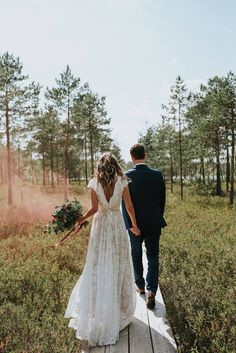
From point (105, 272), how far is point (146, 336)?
1.08 m

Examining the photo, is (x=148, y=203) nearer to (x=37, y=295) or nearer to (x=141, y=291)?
(x=141, y=291)

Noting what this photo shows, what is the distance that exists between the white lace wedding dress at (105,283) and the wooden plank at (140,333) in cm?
17

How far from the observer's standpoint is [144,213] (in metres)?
5.56

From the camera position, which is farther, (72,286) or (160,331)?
(72,286)

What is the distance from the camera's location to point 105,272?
469cm

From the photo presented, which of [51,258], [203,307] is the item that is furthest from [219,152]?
[203,307]

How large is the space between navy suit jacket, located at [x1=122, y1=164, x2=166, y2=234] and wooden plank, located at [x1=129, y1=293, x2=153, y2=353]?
1.32 m

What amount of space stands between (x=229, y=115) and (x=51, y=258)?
79.0ft

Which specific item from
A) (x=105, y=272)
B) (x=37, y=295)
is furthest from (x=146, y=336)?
(x=37, y=295)

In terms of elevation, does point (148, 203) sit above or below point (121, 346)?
above

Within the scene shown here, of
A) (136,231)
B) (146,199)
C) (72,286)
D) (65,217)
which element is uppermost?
(146,199)

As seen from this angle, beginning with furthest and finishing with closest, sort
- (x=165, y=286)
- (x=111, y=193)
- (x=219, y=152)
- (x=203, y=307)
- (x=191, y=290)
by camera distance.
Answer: (x=219, y=152) < (x=165, y=286) < (x=191, y=290) < (x=203, y=307) < (x=111, y=193)

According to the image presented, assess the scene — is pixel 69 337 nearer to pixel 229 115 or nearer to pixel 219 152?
pixel 229 115

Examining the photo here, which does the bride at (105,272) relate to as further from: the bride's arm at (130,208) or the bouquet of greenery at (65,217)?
the bouquet of greenery at (65,217)
